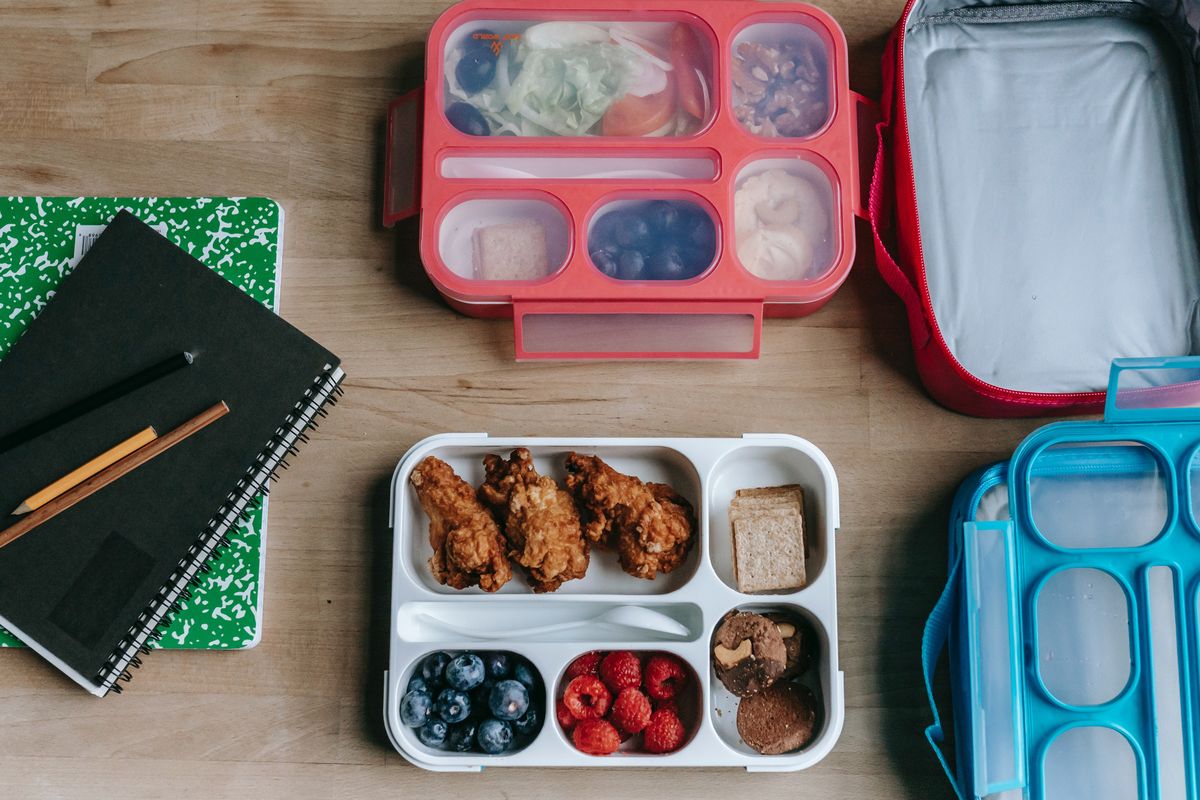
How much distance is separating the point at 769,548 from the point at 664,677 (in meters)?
0.18

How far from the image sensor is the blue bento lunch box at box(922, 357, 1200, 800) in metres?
1.00

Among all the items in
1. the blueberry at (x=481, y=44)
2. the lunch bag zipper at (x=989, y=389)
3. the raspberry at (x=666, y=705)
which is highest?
the blueberry at (x=481, y=44)

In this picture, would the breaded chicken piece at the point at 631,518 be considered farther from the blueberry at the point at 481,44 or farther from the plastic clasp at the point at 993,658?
the blueberry at the point at 481,44

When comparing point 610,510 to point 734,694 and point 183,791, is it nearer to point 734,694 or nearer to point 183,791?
point 734,694

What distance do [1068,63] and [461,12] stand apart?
0.72m

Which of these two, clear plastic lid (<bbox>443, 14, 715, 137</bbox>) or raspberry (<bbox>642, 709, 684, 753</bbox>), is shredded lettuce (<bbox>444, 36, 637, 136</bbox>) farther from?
raspberry (<bbox>642, 709, 684, 753</bbox>)

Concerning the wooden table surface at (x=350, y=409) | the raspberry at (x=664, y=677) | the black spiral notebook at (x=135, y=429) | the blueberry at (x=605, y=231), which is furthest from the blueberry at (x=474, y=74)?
the raspberry at (x=664, y=677)

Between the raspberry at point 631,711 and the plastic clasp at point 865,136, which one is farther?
the plastic clasp at point 865,136

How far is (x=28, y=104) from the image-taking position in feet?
3.99

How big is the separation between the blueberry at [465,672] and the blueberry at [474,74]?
642 mm

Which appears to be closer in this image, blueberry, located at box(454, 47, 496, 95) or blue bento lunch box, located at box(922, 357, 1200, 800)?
blue bento lunch box, located at box(922, 357, 1200, 800)

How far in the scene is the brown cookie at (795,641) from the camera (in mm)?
1055

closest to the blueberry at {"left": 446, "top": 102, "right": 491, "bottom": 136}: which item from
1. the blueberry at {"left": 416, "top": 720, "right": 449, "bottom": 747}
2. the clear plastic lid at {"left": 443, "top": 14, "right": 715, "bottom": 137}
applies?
the clear plastic lid at {"left": 443, "top": 14, "right": 715, "bottom": 137}

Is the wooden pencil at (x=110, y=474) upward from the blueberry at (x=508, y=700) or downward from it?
upward
